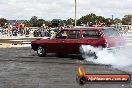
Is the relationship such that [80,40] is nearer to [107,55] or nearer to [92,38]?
[92,38]

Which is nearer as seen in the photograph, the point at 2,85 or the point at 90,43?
the point at 2,85

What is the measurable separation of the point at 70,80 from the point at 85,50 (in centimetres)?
695

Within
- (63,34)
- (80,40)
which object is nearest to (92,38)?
(80,40)

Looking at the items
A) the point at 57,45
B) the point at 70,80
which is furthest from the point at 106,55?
the point at 70,80

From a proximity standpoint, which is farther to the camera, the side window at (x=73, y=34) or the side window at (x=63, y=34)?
the side window at (x=63, y=34)

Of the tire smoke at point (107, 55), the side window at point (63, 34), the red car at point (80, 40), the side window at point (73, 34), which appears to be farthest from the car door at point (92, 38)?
the side window at point (63, 34)

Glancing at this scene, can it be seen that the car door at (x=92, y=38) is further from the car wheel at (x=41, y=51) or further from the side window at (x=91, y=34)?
the car wheel at (x=41, y=51)

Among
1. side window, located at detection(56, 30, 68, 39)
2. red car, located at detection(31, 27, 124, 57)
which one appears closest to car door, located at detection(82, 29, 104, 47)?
red car, located at detection(31, 27, 124, 57)

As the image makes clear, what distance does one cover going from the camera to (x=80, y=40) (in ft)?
55.7

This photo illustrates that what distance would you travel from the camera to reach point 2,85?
904 cm

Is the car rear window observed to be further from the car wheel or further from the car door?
the car wheel

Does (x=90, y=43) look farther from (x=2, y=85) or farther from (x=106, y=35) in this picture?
(x=2, y=85)

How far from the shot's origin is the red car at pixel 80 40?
16.4 m

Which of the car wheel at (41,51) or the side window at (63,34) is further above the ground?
the side window at (63,34)
